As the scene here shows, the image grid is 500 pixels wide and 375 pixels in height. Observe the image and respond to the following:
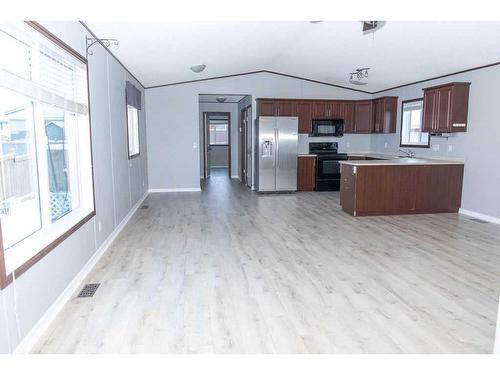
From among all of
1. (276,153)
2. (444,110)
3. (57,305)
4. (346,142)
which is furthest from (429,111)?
(57,305)

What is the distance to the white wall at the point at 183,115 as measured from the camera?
8.16 metres

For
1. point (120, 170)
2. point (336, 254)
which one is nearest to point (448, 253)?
point (336, 254)

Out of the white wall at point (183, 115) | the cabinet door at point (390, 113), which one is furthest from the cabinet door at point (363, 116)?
the white wall at point (183, 115)

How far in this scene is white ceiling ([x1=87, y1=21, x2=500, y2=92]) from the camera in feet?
14.1

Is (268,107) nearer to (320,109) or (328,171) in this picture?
(320,109)

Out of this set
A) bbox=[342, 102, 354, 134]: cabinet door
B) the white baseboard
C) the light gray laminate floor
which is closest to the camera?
the white baseboard

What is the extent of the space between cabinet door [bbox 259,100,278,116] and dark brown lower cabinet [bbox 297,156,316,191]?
124 centimetres

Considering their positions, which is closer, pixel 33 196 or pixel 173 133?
pixel 33 196

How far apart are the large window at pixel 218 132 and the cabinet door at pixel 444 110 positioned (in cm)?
901

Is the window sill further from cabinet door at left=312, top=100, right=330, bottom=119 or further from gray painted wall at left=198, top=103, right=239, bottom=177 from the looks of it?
gray painted wall at left=198, top=103, right=239, bottom=177

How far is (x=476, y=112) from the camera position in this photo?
18.6ft

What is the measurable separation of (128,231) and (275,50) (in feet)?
13.1

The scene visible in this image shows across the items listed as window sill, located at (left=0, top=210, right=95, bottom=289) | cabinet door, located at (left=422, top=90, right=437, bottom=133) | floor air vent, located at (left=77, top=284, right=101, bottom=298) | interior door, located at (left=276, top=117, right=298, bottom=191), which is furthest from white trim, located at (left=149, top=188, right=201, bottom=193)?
floor air vent, located at (left=77, top=284, right=101, bottom=298)

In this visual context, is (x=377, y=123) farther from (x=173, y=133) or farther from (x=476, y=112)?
(x=173, y=133)
